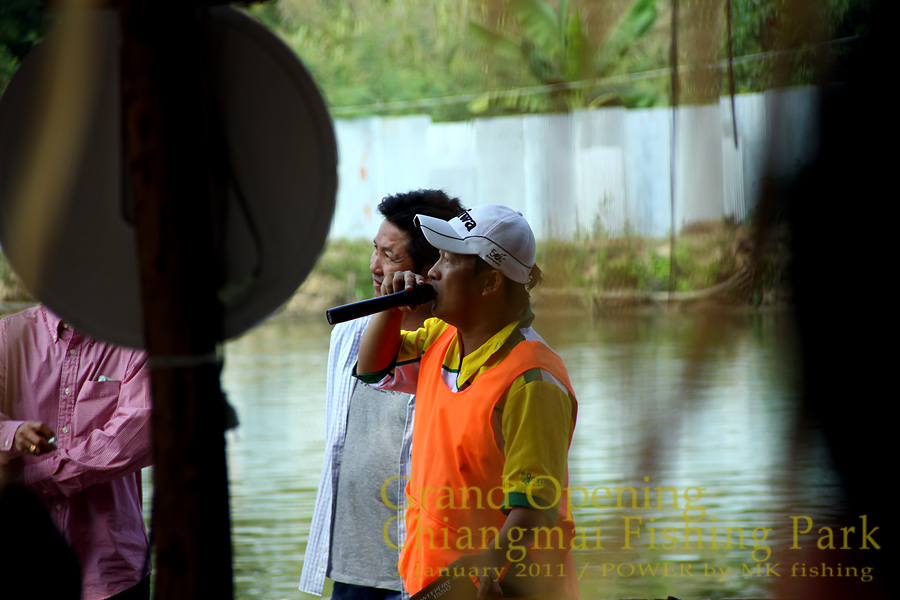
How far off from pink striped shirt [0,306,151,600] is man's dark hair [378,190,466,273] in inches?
29.8

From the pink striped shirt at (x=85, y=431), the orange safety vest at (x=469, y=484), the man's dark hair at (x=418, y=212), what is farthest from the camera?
the man's dark hair at (x=418, y=212)

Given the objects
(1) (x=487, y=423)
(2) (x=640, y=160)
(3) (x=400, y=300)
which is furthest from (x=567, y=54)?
(3) (x=400, y=300)

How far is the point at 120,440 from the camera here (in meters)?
2.00

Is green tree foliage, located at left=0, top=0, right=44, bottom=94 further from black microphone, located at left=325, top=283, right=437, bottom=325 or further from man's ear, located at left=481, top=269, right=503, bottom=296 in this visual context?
man's ear, located at left=481, top=269, right=503, bottom=296

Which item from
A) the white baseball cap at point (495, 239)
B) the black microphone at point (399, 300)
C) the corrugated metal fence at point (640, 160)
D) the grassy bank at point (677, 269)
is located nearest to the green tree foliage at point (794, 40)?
Result: the corrugated metal fence at point (640, 160)

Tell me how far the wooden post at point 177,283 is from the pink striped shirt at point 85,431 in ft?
2.55

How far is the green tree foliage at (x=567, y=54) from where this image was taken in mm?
587

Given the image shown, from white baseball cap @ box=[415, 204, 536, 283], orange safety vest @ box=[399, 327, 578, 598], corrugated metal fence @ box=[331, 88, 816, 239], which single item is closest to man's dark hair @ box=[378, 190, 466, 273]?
white baseball cap @ box=[415, 204, 536, 283]

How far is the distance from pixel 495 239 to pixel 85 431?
1.13 m

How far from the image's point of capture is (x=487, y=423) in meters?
1.65

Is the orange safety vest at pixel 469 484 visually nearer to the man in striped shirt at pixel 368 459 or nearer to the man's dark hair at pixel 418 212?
the man in striped shirt at pixel 368 459

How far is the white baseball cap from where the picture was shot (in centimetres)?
181

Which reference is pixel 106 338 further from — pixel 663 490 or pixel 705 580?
pixel 705 580

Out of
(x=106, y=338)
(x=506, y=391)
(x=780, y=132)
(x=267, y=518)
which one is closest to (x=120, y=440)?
(x=106, y=338)
